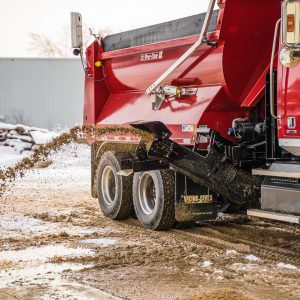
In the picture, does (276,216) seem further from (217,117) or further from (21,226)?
(21,226)

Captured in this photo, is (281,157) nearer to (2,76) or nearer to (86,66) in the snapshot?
(86,66)

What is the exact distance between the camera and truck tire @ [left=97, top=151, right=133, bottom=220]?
30.2ft

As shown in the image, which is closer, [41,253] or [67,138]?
[41,253]

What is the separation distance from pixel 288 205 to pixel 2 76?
77.9 ft

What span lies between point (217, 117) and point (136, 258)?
1850mm

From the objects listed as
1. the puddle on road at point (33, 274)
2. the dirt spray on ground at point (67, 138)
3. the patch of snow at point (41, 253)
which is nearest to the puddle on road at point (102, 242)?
the patch of snow at point (41, 253)

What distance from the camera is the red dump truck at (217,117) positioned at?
6.73 m

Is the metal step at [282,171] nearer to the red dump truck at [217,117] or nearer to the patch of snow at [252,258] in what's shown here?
the red dump truck at [217,117]

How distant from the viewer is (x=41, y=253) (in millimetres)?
6949

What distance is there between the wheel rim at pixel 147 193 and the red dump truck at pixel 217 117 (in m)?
0.01

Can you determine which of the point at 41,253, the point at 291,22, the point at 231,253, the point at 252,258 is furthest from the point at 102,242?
the point at 291,22

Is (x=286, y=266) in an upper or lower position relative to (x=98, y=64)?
lower

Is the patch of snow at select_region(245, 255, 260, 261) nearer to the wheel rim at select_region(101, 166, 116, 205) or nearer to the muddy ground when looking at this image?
the muddy ground

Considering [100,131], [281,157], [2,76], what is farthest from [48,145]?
[2,76]
